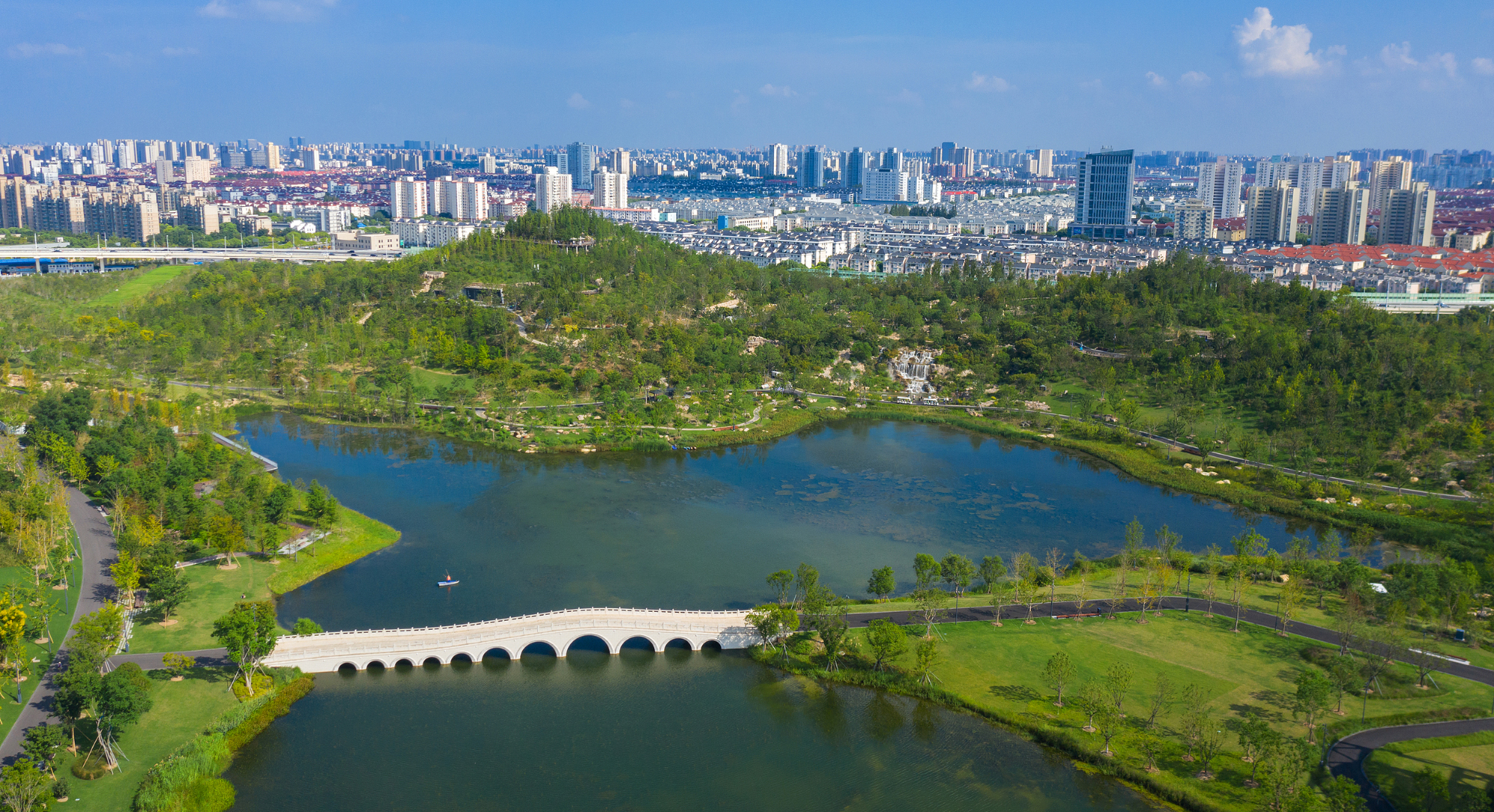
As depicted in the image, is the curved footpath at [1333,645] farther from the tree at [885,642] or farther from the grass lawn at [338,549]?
the grass lawn at [338,549]

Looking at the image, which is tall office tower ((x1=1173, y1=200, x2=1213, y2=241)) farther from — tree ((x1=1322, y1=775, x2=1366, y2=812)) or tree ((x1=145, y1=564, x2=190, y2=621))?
tree ((x1=145, y1=564, x2=190, y2=621))

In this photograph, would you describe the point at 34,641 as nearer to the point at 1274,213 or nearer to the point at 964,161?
the point at 1274,213

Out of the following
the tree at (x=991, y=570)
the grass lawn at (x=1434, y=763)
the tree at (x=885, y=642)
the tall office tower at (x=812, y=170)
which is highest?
the tall office tower at (x=812, y=170)

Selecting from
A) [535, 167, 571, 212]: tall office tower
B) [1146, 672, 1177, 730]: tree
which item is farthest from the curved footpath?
[535, 167, 571, 212]: tall office tower

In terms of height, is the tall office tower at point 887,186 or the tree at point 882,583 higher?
the tall office tower at point 887,186

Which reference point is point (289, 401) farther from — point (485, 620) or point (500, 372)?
point (485, 620)

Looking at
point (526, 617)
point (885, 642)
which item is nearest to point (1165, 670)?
point (885, 642)

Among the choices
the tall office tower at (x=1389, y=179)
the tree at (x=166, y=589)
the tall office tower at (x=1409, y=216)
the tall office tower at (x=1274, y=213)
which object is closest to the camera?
the tree at (x=166, y=589)

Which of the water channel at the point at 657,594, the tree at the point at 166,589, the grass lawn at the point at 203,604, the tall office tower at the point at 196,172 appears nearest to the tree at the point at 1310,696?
the water channel at the point at 657,594

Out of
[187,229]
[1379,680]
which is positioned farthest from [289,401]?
[187,229]
